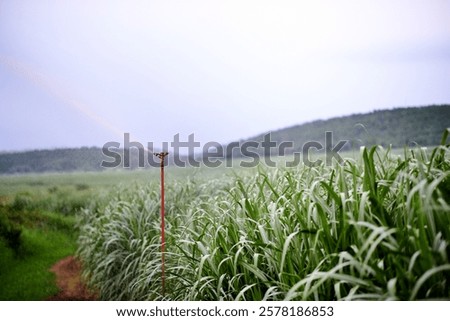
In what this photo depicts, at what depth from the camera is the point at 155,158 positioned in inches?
107

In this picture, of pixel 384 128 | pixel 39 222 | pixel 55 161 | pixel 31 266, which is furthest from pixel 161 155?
pixel 384 128

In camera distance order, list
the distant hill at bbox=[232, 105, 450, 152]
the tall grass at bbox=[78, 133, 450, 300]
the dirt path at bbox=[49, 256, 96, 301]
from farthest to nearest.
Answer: the dirt path at bbox=[49, 256, 96, 301]
the distant hill at bbox=[232, 105, 450, 152]
the tall grass at bbox=[78, 133, 450, 300]

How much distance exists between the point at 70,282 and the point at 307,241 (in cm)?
162

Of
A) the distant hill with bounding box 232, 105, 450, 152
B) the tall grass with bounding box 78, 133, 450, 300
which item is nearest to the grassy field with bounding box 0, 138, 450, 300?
the tall grass with bounding box 78, 133, 450, 300

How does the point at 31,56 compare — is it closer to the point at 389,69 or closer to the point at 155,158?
the point at 155,158

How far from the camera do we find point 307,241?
165 centimetres

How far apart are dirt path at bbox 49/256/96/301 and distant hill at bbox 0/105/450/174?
558 mm

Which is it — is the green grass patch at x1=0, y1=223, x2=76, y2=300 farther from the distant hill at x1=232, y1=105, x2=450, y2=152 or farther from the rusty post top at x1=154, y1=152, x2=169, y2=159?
the distant hill at x1=232, y1=105, x2=450, y2=152

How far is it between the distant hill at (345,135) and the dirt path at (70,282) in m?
0.56

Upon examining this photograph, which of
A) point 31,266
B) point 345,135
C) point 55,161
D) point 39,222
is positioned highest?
point 345,135

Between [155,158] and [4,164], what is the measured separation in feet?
2.62

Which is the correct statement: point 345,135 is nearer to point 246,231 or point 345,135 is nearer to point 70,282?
point 246,231

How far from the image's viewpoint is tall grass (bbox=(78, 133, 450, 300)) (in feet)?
4.59
